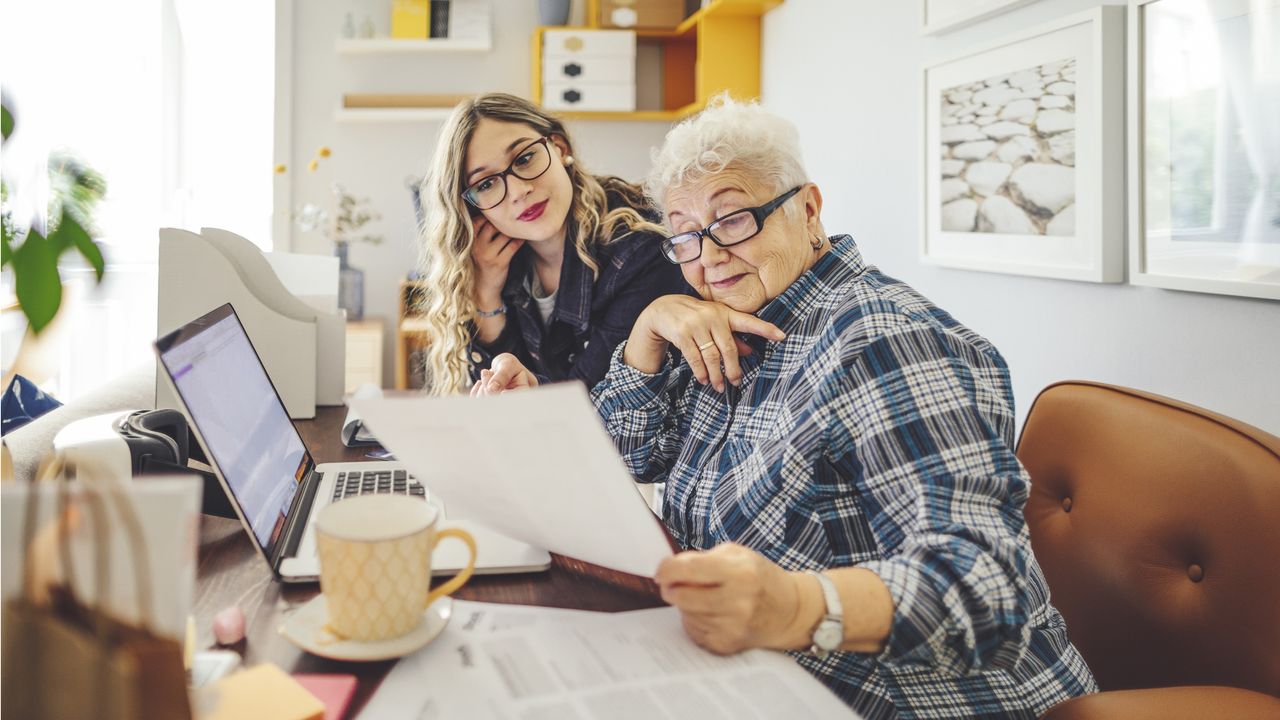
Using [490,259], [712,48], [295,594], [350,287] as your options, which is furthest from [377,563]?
[350,287]

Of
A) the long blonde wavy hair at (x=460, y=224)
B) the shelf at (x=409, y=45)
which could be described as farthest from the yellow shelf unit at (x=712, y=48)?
the long blonde wavy hair at (x=460, y=224)

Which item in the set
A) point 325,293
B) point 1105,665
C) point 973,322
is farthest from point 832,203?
point 1105,665

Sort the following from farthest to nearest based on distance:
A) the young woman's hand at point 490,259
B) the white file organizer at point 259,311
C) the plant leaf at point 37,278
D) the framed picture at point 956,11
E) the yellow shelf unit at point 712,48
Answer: the yellow shelf unit at point 712,48, the framed picture at point 956,11, the young woman's hand at point 490,259, the white file organizer at point 259,311, the plant leaf at point 37,278

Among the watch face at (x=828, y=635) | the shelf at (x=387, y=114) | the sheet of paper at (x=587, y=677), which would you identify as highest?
the shelf at (x=387, y=114)

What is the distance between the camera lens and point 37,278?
0.35 metres

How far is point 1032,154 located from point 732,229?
107cm

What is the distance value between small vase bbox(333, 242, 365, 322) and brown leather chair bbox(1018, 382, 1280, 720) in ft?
11.0

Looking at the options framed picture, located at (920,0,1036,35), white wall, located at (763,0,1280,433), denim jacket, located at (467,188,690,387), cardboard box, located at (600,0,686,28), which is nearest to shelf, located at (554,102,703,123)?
cardboard box, located at (600,0,686,28)

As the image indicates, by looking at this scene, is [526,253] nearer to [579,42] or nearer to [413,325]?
[413,325]

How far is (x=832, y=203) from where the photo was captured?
3.02 metres

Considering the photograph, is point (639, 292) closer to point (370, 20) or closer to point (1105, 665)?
point (1105, 665)

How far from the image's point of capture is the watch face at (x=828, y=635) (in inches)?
27.4

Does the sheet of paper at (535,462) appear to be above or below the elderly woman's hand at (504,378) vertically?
below

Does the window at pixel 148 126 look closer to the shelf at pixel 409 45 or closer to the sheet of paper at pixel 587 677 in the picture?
the shelf at pixel 409 45
